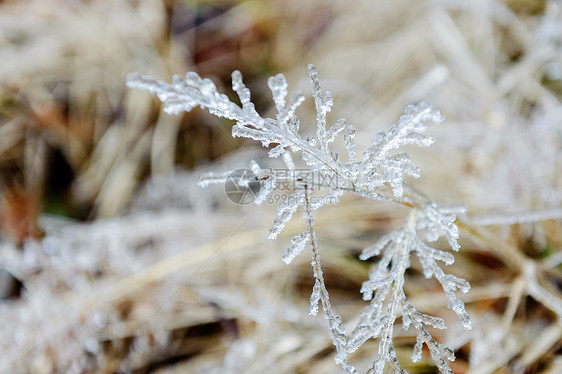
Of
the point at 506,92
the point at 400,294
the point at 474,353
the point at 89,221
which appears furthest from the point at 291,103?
the point at 89,221

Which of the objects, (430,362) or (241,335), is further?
(241,335)

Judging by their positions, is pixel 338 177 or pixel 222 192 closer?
pixel 338 177

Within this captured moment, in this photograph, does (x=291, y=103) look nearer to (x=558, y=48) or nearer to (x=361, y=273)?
(x=361, y=273)

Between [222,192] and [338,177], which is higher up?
[338,177]

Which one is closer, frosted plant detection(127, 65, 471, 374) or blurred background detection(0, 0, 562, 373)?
frosted plant detection(127, 65, 471, 374)
